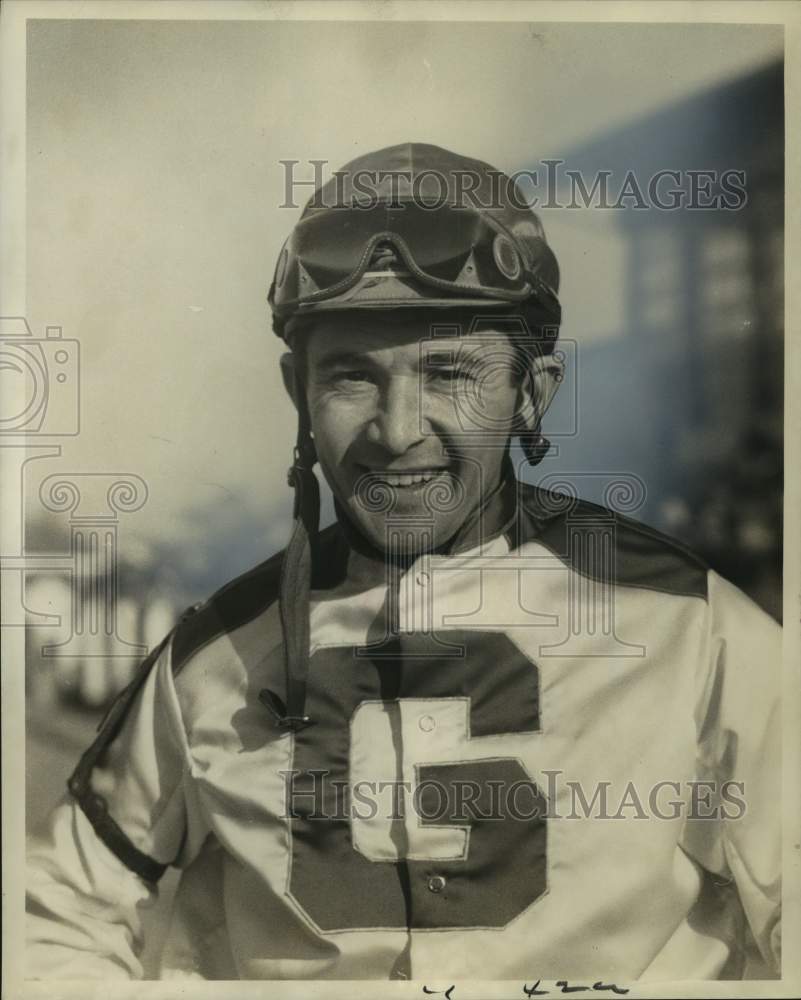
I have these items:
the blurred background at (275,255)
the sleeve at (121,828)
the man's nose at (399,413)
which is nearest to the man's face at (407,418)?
the man's nose at (399,413)

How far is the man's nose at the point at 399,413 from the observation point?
2.30 metres

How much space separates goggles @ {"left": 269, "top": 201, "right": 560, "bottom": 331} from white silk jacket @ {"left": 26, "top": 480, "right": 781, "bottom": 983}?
1.28 feet

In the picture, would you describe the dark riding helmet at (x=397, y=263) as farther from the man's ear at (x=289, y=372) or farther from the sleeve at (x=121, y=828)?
the sleeve at (x=121, y=828)

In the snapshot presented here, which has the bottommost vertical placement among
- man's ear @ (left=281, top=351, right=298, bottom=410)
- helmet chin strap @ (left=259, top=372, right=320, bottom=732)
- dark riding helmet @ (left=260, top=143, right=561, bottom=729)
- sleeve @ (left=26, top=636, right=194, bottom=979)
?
sleeve @ (left=26, top=636, right=194, bottom=979)

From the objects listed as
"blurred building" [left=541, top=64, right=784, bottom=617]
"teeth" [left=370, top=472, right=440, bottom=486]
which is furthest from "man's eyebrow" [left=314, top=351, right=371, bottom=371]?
"blurred building" [left=541, top=64, right=784, bottom=617]

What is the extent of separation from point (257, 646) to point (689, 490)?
34.4 inches

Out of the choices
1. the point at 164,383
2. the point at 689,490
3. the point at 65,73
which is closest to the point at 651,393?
the point at 689,490

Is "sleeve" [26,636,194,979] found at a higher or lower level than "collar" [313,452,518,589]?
lower

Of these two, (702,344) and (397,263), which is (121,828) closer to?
(397,263)

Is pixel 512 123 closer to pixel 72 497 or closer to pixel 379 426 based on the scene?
pixel 379 426

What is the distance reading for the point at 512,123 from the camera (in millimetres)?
2338

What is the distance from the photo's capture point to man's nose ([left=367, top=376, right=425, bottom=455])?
7.55 ft

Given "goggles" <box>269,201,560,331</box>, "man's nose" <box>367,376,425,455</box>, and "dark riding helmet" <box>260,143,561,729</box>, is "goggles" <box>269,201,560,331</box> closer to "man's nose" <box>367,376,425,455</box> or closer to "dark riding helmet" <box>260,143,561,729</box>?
"dark riding helmet" <box>260,143,561,729</box>

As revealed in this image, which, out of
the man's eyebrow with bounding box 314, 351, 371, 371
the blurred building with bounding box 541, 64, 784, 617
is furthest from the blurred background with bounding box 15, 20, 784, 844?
the man's eyebrow with bounding box 314, 351, 371, 371
